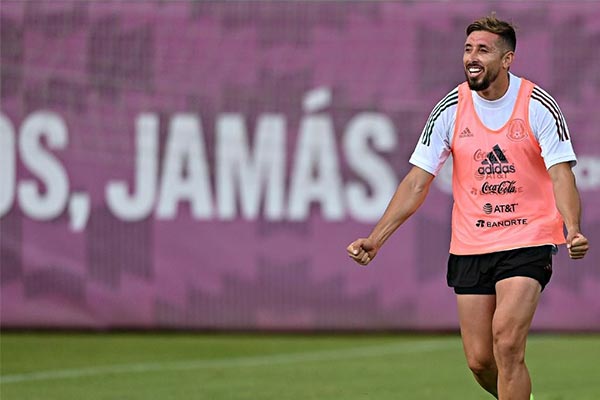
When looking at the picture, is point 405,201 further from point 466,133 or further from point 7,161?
point 7,161

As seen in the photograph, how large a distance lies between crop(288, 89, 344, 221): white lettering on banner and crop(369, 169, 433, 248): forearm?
20.9 feet

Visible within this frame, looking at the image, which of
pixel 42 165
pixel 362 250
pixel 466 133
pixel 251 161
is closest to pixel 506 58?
pixel 466 133

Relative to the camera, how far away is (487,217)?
8.27m

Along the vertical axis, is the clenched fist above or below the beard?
below

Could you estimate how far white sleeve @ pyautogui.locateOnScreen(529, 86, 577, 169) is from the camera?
805cm

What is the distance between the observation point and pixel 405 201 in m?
8.51

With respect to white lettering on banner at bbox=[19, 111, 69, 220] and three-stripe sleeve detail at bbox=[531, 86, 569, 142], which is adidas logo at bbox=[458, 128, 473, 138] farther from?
white lettering on banner at bbox=[19, 111, 69, 220]

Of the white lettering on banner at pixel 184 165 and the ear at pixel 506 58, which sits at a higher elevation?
the ear at pixel 506 58

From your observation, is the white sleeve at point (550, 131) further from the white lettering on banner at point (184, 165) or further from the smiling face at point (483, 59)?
the white lettering on banner at point (184, 165)

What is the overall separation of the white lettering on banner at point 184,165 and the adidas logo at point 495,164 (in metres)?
6.97

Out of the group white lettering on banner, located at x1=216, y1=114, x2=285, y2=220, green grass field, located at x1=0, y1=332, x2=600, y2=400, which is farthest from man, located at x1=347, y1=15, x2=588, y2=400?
white lettering on banner, located at x1=216, y1=114, x2=285, y2=220

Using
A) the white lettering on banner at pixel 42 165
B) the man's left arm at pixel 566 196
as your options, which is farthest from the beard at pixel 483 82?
the white lettering on banner at pixel 42 165

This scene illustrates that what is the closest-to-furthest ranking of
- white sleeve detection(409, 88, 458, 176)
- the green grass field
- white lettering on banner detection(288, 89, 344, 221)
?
white sleeve detection(409, 88, 458, 176), the green grass field, white lettering on banner detection(288, 89, 344, 221)

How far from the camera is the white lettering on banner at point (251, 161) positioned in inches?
588
